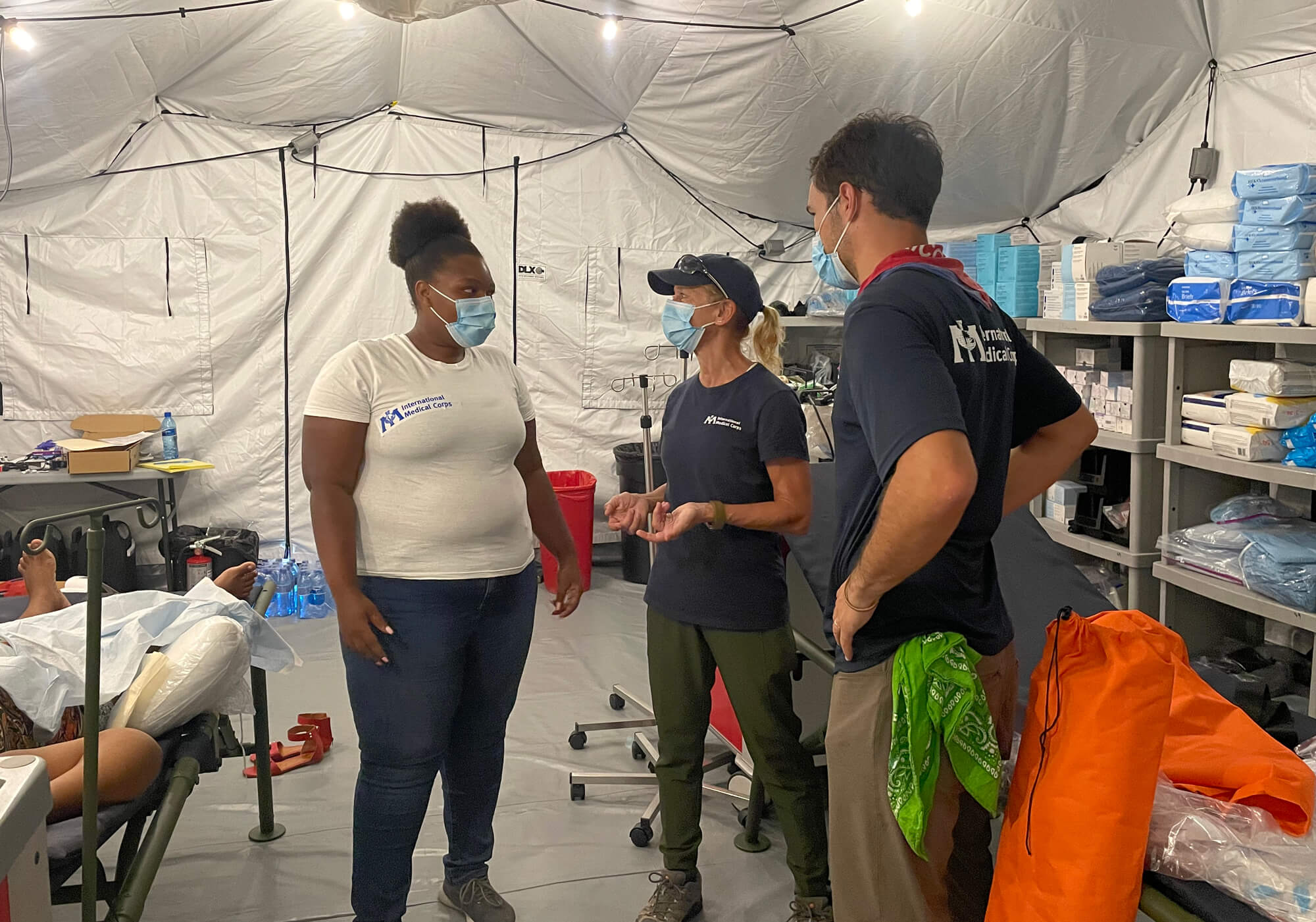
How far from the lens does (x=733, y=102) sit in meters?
4.89

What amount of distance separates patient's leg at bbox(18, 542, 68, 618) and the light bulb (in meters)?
2.53

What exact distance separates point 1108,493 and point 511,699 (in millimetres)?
2613

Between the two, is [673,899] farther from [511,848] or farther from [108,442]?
[108,442]

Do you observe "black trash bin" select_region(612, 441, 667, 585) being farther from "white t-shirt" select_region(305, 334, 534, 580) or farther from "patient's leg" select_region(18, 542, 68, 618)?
"white t-shirt" select_region(305, 334, 534, 580)

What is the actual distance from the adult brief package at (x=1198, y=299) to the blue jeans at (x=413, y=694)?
8.10 ft

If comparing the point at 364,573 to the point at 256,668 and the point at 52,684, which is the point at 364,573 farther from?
the point at 256,668

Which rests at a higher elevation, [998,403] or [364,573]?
[998,403]

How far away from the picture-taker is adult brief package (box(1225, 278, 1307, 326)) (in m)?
3.00

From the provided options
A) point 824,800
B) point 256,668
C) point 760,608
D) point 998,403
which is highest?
point 998,403

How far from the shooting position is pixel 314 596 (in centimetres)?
503

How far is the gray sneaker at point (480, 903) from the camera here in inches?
91.5

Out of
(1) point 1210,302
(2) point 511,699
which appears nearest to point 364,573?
(2) point 511,699

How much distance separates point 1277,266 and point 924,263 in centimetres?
216

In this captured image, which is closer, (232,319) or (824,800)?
(824,800)
